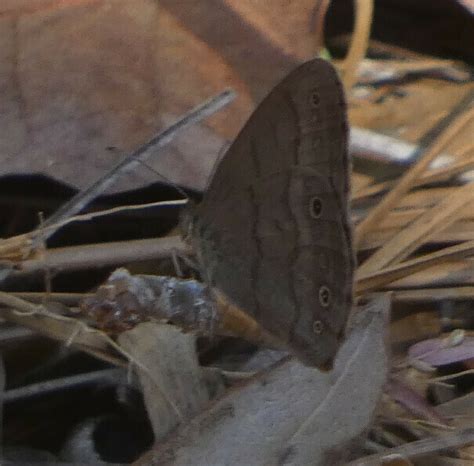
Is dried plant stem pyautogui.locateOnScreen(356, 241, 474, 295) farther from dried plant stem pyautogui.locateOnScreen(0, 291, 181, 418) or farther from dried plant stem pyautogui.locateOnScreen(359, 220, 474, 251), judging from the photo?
dried plant stem pyautogui.locateOnScreen(0, 291, 181, 418)

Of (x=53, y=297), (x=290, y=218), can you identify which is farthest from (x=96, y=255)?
(x=290, y=218)

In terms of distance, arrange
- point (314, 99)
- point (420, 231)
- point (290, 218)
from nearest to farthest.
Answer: point (314, 99) < point (290, 218) < point (420, 231)

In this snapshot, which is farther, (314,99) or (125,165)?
(125,165)

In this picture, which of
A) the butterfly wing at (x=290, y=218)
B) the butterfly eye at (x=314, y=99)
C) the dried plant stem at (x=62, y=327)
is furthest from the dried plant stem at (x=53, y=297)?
the butterfly eye at (x=314, y=99)

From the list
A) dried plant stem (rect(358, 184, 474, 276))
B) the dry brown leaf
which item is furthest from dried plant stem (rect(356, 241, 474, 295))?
the dry brown leaf

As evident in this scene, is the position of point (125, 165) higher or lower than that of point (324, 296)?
higher

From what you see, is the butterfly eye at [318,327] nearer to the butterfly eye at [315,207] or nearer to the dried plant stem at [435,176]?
the butterfly eye at [315,207]

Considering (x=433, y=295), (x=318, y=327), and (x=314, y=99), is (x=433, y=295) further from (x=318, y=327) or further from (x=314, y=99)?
(x=314, y=99)
